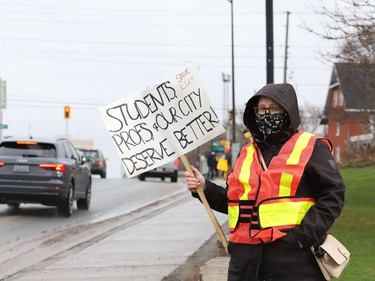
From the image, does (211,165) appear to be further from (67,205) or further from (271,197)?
(271,197)

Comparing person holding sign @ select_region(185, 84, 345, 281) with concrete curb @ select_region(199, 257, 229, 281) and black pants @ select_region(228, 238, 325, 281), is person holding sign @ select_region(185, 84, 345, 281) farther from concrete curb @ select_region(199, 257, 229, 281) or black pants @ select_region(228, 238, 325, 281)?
concrete curb @ select_region(199, 257, 229, 281)

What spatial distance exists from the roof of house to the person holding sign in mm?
10436

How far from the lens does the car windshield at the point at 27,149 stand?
589 inches

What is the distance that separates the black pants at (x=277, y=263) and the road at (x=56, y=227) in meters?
5.13

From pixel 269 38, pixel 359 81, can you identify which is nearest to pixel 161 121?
pixel 269 38

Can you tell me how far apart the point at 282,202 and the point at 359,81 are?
789 inches

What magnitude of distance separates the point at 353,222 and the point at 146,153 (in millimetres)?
9517

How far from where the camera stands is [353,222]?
1370cm

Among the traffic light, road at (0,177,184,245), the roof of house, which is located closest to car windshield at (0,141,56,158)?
road at (0,177,184,245)

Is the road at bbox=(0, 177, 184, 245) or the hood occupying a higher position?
the hood

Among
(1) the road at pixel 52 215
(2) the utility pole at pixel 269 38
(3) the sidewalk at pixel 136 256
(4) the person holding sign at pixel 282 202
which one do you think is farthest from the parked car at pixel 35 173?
(4) the person holding sign at pixel 282 202

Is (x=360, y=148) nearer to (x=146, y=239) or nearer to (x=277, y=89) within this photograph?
(x=146, y=239)

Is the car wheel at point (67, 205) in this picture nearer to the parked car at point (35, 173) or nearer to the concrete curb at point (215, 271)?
the parked car at point (35, 173)

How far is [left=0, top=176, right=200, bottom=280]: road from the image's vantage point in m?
9.67
